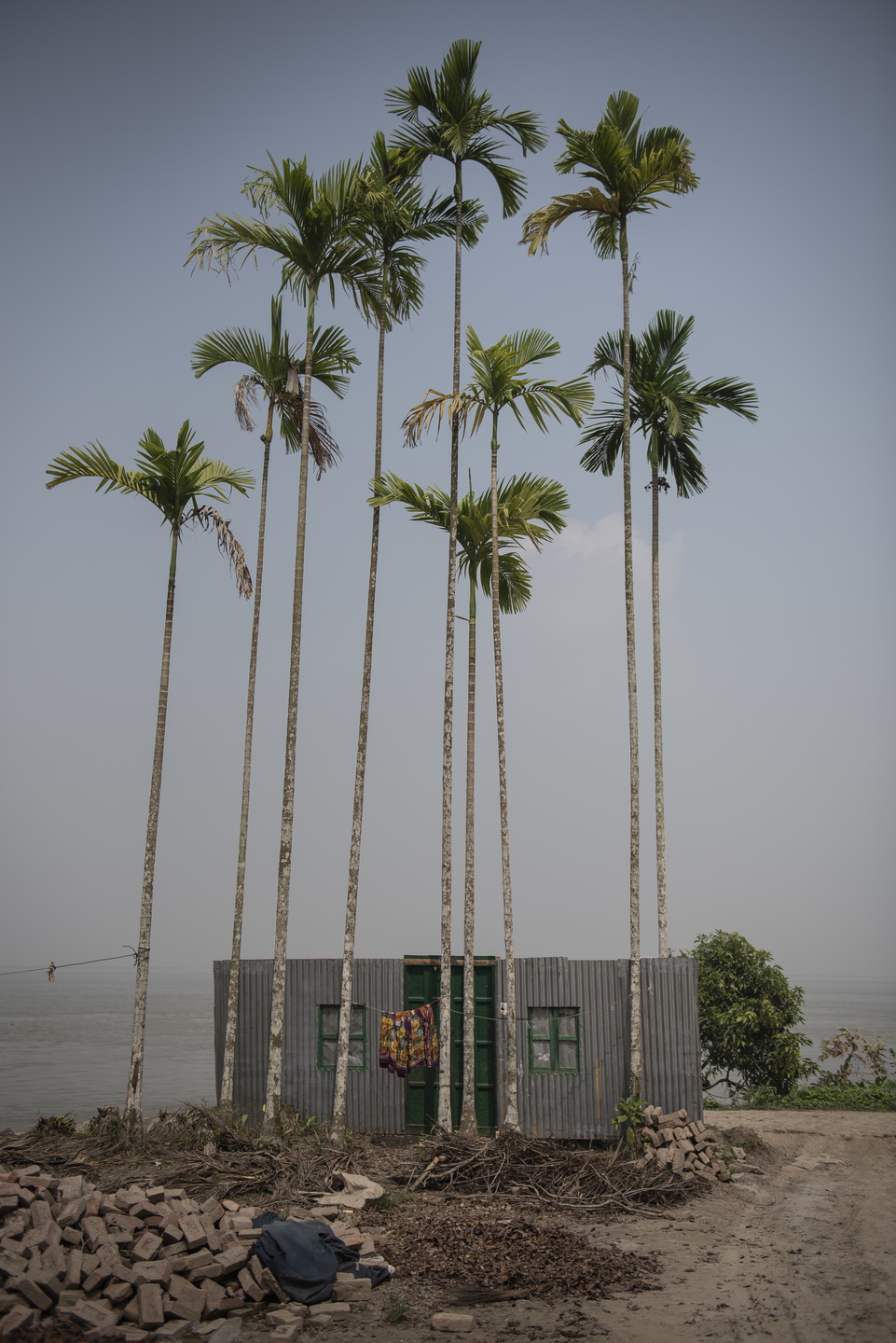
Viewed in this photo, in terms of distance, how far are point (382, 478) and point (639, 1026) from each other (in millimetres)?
9456

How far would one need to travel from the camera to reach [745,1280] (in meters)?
9.45

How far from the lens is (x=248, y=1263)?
9.12 m

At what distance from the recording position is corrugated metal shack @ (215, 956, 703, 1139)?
15.3 metres

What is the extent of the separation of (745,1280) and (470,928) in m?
6.63

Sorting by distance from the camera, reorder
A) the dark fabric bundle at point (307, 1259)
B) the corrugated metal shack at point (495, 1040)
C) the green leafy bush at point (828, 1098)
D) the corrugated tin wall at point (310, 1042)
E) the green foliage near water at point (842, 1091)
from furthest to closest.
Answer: the green foliage near water at point (842, 1091)
the green leafy bush at point (828, 1098)
the corrugated tin wall at point (310, 1042)
the corrugated metal shack at point (495, 1040)
the dark fabric bundle at point (307, 1259)

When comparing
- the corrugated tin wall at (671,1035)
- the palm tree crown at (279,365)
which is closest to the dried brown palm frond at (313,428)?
the palm tree crown at (279,365)

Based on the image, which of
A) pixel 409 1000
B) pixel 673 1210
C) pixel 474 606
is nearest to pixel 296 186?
pixel 474 606

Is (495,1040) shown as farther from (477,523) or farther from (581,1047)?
(477,523)

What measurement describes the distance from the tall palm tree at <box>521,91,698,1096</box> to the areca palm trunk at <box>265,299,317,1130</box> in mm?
5171

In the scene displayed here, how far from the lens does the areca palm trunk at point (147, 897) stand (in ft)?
47.2

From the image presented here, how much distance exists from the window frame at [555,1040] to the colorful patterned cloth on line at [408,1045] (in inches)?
60.1

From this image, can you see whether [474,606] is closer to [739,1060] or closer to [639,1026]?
[639,1026]

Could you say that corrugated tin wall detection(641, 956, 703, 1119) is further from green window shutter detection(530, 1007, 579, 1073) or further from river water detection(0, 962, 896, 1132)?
river water detection(0, 962, 896, 1132)

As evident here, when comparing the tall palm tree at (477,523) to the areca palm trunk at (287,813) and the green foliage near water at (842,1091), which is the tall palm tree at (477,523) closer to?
the areca palm trunk at (287,813)
